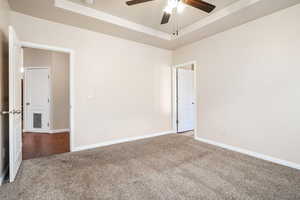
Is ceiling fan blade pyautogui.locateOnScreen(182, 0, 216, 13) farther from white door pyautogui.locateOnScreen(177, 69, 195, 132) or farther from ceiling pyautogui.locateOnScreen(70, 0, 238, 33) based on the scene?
white door pyautogui.locateOnScreen(177, 69, 195, 132)

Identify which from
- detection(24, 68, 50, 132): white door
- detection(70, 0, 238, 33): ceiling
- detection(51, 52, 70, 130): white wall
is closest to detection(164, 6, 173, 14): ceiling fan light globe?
detection(70, 0, 238, 33): ceiling

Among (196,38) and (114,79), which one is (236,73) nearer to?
(196,38)

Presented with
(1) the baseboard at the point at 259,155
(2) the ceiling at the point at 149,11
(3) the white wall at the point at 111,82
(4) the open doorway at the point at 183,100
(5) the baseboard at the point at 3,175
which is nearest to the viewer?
(5) the baseboard at the point at 3,175

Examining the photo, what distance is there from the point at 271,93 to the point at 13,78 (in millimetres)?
3926

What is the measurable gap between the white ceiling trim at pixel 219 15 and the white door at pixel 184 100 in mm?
1491

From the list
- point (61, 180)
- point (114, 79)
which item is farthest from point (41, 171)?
point (114, 79)

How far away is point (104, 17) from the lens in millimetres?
2744

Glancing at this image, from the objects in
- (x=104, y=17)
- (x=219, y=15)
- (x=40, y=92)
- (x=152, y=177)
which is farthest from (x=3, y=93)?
(x=219, y=15)

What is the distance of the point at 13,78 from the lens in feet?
6.31

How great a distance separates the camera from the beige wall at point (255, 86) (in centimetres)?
231

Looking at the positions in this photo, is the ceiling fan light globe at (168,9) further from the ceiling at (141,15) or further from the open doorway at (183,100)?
the open doorway at (183,100)

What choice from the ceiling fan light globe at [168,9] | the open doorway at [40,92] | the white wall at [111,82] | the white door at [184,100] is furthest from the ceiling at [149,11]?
the open doorway at [40,92]

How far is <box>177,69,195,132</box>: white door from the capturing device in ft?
15.0

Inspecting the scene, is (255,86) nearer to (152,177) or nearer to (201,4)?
(201,4)
